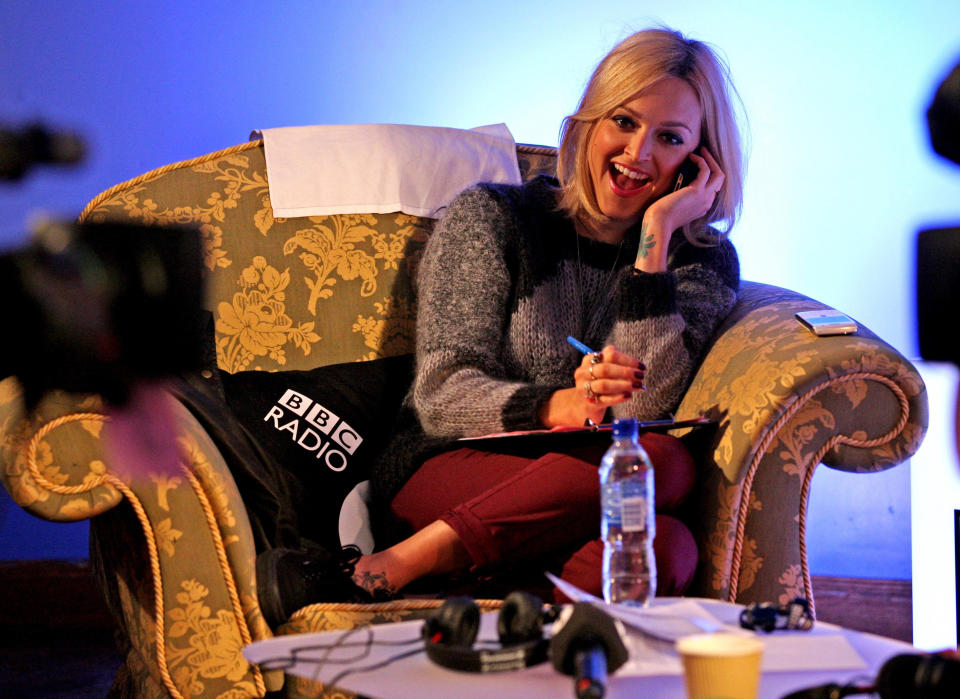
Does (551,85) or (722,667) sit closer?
(722,667)

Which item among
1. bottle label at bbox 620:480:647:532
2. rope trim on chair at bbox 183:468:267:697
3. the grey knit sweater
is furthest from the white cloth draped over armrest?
bottle label at bbox 620:480:647:532

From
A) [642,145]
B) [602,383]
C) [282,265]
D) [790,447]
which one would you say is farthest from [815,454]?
[282,265]

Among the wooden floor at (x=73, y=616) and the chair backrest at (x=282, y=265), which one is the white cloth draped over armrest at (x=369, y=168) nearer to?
the chair backrest at (x=282, y=265)

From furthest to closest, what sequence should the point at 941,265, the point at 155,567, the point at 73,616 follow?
the point at 73,616 → the point at 155,567 → the point at 941,265

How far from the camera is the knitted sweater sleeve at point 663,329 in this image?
1.59 m

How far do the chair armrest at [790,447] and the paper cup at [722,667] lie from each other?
26.7 inches

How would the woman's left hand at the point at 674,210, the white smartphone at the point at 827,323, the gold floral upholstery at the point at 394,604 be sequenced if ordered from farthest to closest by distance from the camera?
the woman's left hand at the point at 674,210 → the white smartphone at the point at 827,323 → the gold floral upholstery at the point at 394,604

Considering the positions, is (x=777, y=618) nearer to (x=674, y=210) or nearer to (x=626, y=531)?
(x=626, y=531)

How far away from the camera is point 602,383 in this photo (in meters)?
1.41

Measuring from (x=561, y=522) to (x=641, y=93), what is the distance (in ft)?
2.73

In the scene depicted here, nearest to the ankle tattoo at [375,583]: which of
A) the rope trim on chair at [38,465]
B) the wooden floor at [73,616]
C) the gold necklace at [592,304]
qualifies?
the rope trim on chair at [38,465]

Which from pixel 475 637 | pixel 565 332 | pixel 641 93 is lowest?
pixel 475 637

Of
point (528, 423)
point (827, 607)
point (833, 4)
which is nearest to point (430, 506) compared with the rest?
Result: point (528, 423)

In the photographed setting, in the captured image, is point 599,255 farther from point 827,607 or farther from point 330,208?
point 827,607
